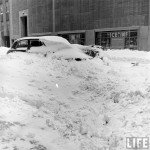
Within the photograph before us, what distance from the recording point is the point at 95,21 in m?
36.4

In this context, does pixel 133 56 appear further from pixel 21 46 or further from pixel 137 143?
pixel 137 143

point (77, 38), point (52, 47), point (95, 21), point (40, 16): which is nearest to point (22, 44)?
point (52, 47)

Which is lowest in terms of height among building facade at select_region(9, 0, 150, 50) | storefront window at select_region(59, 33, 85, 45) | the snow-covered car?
the snow-covered car

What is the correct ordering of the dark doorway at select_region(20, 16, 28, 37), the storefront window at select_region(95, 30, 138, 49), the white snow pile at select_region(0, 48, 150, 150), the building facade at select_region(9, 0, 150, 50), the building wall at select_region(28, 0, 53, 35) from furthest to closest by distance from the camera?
the dark doorway at select_region(20, 16, 28, 37)
the building wall at select_region(28, 0, 53, 35)
the storefront window at select_region(95, 30, 138, 49)
the building facade at select_region(9, 0, 150, 50)
the white snow pile at select_region(0, 48, 150, 150)

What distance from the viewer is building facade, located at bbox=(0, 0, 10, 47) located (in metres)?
61.0

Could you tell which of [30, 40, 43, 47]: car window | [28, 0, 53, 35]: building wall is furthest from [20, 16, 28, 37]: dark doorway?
[30, 40, 43, 47]: car window

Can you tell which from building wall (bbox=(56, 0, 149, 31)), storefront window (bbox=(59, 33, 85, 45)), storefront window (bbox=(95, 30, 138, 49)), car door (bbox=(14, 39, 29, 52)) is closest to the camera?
car door (bbox=(14, 39, 29, 52))

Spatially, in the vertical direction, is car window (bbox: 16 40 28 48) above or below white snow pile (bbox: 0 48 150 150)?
above

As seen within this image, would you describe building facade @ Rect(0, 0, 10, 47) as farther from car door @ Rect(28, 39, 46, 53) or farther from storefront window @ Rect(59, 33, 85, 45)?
car door @ Rect(28, 39, 46, 53)

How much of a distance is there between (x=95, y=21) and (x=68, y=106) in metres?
31.0

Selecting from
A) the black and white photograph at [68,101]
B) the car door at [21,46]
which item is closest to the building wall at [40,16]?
the car door at [21,46]

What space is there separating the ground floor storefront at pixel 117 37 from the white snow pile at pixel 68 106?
68.7ft

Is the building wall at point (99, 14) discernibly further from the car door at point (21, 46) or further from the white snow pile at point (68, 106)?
the white snow pile at point (68, 106)

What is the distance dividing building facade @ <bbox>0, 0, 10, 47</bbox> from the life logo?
59.2 metres
